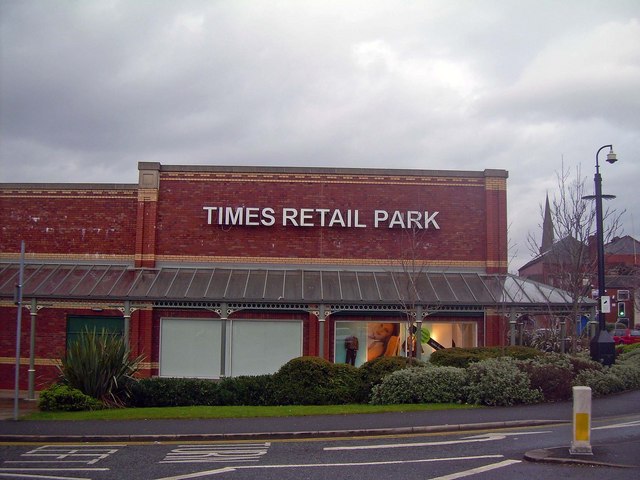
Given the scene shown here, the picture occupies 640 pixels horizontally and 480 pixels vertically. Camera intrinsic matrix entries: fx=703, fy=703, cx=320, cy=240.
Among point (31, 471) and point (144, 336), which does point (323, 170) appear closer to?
point (144, 336)

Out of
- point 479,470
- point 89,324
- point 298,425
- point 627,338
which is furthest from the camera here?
point 627,338

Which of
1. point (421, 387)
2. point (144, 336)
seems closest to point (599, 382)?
point (421, 387)

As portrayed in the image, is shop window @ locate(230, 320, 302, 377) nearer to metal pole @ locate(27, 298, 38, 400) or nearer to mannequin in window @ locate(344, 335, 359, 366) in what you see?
mannequin in window @ locate(344, 335, 359, 366)

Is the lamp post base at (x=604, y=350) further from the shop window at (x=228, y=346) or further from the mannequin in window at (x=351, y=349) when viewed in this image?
the shop window at (x=228, y=346)

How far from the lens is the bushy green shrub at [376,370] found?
16.5m

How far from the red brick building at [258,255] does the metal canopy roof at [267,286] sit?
0.08 m

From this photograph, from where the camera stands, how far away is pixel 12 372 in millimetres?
23031

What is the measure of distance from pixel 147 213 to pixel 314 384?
1056cm

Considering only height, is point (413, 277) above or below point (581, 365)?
above

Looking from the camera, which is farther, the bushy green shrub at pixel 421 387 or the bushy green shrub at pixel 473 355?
the bushy green shrub at pixel 473 355

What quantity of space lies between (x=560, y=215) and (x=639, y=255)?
5210 cm

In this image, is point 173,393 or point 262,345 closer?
point 173,393

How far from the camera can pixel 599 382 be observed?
1625 cm

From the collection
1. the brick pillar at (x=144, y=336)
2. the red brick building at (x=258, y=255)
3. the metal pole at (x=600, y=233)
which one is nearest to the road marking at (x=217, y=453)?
the metal pole at (x=600, y=233)
